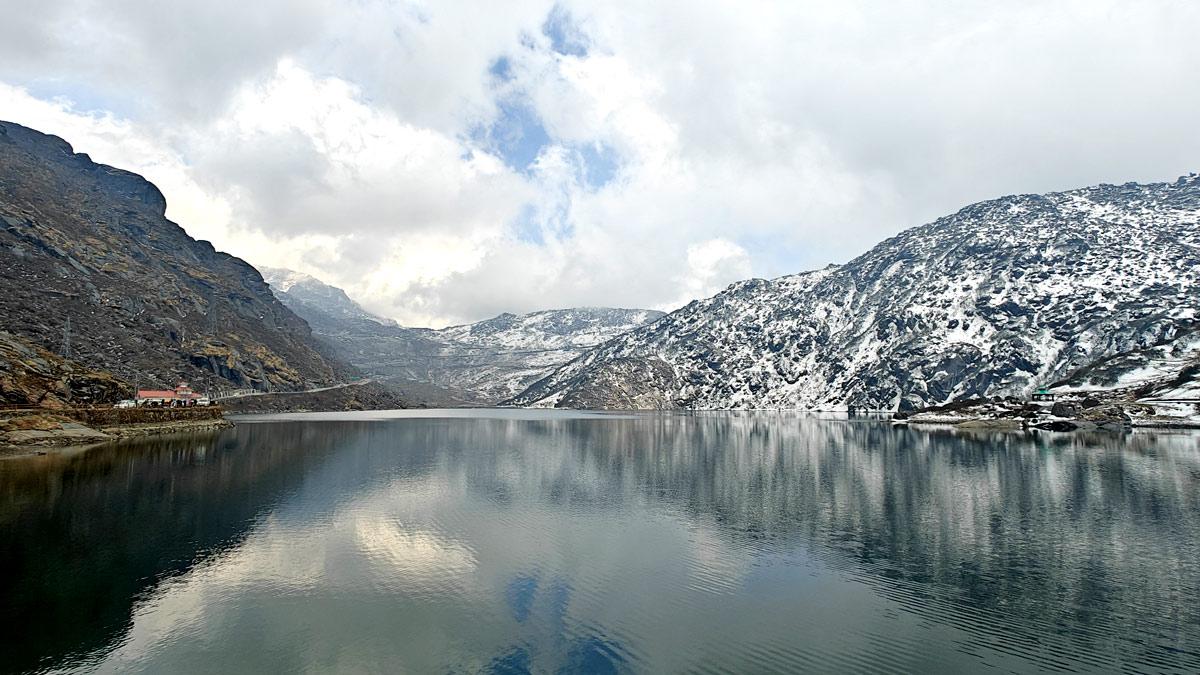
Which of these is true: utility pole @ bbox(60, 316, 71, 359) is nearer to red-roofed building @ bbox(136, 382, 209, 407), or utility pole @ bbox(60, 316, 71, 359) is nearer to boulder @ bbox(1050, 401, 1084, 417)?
red-roofed building @ bbox(136, 382, 209, 407)

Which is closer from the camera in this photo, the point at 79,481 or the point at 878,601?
the point at 878,601

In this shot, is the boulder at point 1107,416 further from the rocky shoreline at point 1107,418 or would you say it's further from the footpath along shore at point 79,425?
the footpath along shore at point 79,425

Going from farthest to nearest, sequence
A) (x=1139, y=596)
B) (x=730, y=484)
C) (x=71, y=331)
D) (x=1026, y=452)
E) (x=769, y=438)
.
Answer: (x=71, y=331) < (x=769, y=438) < (x=1026, y=452) < (x=730, y=484) < (x=1139, y=596)

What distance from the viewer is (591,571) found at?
42.2m

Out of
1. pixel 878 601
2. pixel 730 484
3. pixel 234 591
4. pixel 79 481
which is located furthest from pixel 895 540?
pixel 79 481

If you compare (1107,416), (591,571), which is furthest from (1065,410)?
(591,571)

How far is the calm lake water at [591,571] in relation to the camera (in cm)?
2861

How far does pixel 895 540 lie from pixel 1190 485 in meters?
50.9

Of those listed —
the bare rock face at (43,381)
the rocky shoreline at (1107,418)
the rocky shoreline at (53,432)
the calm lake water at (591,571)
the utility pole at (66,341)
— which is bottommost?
the calm lake water at (591,571)

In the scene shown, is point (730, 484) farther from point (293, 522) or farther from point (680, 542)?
point (293, 522)

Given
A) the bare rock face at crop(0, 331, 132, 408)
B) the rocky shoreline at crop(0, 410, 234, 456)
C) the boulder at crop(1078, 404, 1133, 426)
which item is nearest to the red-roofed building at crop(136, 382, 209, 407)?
the bare rock face at crop(0, 331, 132, 408)

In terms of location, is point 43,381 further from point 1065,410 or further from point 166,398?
point 1065,410

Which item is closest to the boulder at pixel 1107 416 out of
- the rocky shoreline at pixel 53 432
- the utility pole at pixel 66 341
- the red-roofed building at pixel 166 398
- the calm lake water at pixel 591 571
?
the calm lake water at pixel 591 571

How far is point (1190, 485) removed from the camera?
2852 inches
